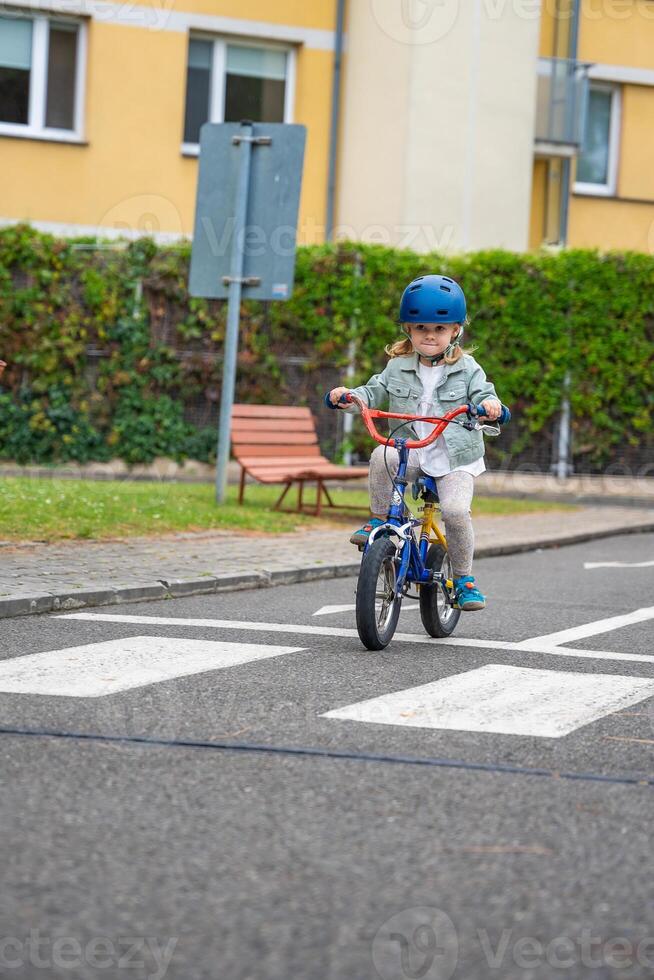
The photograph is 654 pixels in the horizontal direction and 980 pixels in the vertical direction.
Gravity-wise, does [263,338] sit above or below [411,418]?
above

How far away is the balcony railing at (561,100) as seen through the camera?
24453 mm

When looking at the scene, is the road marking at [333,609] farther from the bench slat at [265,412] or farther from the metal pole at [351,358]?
the metal pole at [351,358]

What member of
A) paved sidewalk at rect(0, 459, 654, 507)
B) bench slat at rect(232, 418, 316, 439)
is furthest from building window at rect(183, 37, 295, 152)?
bench slat at rect(232, 418, 316, 439)

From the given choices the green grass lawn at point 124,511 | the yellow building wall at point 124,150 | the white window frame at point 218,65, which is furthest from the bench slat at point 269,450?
the white window frame at point 218,65

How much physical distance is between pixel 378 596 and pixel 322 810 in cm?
290

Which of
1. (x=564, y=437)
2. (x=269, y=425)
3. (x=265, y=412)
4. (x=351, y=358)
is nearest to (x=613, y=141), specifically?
(x=564, y=437)

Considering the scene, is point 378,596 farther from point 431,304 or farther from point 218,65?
point 218,65

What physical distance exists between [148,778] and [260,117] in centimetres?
2021

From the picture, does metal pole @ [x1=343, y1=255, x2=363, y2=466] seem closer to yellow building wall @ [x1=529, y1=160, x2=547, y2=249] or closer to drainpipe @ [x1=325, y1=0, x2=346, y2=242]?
drainpipe @ [x1=325, y1=0, x2=346, y2=242]

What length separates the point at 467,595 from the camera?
7656 mm

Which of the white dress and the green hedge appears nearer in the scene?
the white dress

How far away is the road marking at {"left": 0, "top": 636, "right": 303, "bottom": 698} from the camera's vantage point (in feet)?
19.0

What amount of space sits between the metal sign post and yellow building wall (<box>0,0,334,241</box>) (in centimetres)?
869

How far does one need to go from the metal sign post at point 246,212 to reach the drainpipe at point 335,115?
31.3 feet
